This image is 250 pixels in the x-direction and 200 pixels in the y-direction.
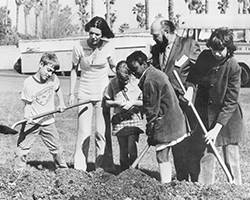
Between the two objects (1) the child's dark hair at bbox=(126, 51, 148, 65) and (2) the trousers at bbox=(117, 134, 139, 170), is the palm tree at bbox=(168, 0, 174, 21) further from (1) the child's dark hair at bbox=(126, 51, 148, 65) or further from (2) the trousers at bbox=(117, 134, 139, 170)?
(1) the child's dark hair at bbox=(126, 51, 148, 65)

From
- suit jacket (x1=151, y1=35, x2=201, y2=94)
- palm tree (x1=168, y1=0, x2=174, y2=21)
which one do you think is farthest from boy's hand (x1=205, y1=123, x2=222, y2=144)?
palm tree (x1=168, y1=0, x2=174, y2=21)

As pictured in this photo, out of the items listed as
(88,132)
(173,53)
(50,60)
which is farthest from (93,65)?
(173,53)

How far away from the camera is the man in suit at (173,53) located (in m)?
5.40

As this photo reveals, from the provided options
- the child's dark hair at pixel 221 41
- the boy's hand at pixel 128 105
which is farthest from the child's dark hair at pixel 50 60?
the child's dark hair at pixel 221 41

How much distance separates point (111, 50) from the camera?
616cm

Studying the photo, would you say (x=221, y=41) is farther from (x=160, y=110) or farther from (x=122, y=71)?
(x=122, y=71)

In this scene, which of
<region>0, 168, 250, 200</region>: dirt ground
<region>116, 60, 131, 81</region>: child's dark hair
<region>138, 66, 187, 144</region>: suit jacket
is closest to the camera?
<region>0, 168, 250, 200</region>: dirt ground

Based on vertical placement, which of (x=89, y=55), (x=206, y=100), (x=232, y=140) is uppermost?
(x=89, y=55)

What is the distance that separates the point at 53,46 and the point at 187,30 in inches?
105

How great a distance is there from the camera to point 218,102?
5480mm

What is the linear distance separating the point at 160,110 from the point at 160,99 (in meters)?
0.13

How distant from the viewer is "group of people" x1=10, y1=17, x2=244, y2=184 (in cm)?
532

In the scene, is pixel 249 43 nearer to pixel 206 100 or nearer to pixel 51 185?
pixel 206 100

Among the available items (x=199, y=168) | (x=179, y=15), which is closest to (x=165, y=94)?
(x=199, y=168)
